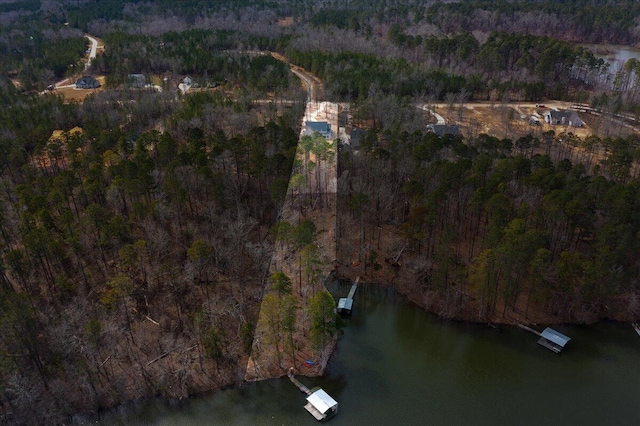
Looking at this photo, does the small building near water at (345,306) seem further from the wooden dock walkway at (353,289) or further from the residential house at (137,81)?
the residential house at (137,81)

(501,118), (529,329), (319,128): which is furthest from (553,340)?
(501,118)

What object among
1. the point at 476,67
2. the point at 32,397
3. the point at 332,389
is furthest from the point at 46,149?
the point at 476,67

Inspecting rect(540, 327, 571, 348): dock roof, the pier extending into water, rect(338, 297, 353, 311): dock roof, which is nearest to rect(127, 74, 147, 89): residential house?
the pier extending into water

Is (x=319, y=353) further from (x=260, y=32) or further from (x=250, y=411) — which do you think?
(x=260, y=32)

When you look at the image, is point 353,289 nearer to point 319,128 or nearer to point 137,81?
point 319,128

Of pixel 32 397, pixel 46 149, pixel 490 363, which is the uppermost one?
pixel 46 149

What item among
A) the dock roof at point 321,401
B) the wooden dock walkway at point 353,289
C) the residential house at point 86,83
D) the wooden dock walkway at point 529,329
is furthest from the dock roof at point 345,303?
the residential house at point 86,83
